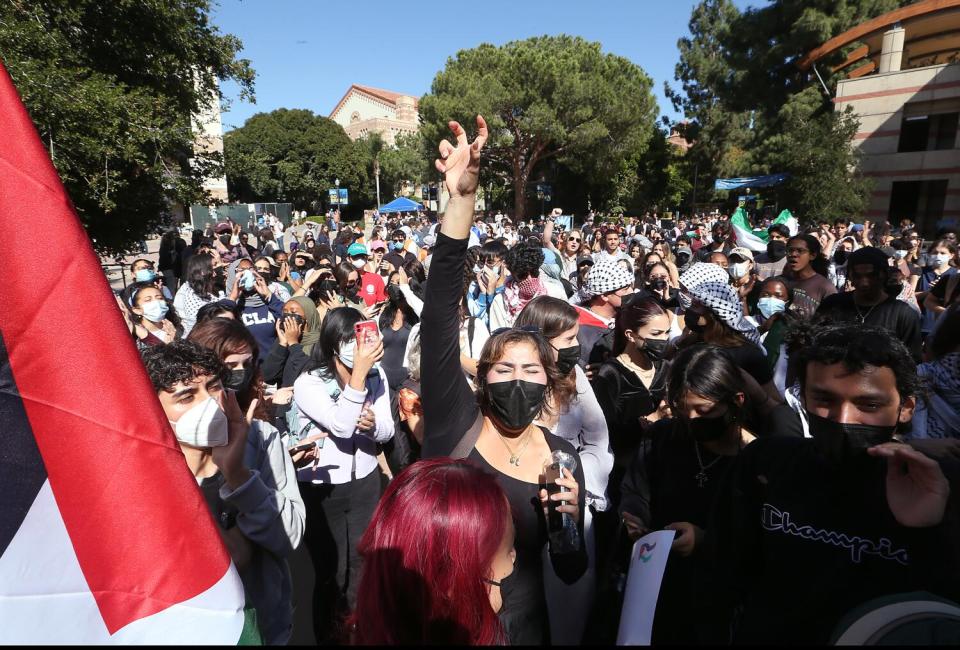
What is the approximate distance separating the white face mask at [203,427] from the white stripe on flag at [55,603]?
604 mm

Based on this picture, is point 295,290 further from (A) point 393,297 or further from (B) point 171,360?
(B) point 171,360

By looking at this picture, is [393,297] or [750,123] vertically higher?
[750,123]

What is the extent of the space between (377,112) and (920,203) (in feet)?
221

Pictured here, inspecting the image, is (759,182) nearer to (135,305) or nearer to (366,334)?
(135,305)

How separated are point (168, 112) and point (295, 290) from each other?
4.33 meters

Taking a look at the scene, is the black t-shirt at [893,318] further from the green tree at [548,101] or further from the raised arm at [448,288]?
the green tree at [548,101]

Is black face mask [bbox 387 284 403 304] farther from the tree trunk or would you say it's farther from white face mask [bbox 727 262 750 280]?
the tree trunk

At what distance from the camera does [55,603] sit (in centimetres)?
110

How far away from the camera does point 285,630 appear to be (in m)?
2.06

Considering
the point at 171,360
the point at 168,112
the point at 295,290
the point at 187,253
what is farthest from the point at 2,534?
the point at 187,253

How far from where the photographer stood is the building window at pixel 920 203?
26203 millimetres

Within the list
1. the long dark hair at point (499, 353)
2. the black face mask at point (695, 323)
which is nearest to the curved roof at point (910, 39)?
the black face mask at point (695, 323)

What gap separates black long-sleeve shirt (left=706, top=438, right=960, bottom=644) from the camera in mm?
1349

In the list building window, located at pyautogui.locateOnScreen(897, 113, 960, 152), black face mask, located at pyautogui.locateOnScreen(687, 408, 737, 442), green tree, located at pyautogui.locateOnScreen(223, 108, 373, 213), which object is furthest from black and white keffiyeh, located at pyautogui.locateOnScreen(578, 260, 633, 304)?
green tree, located at pyautogui.locateOnScreen(223, 108, 373, 213)
